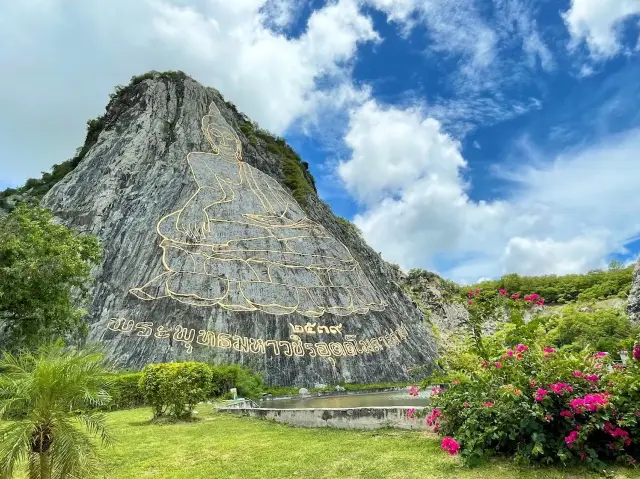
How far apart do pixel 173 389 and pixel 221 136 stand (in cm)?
2842

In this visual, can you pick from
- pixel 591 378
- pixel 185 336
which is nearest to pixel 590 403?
pixel 591 378

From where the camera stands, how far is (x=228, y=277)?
25750 mm

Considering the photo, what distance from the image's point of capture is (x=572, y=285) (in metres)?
66.8

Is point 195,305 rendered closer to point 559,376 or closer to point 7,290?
point 7,290

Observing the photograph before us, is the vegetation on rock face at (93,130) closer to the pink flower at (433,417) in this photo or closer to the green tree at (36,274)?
the green tree at (36,274)

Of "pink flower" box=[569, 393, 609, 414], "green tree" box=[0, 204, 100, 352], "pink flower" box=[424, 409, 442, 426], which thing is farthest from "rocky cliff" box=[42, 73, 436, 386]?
"pink flower" box=[569, 393, 609, 414]

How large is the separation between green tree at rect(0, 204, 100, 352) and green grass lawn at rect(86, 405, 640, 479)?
549 cm

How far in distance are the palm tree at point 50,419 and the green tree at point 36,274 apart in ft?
31.1

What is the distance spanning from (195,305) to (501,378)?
18996 millimetres

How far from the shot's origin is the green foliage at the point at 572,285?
60625mm

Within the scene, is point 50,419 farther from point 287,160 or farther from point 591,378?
point 287,160

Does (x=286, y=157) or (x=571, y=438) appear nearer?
(x=571, y=438)

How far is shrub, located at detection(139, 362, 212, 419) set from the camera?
11852mm

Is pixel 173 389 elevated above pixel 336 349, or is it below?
below
